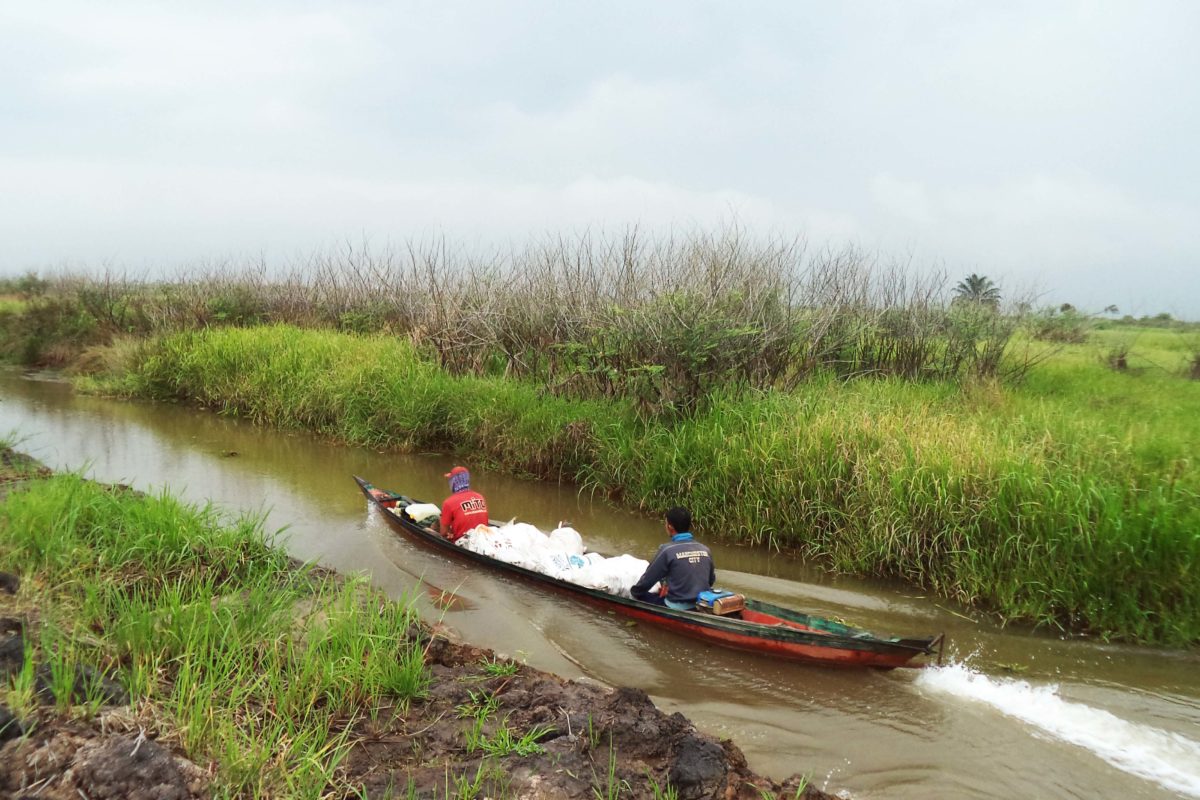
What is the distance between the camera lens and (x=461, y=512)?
761 centimetres

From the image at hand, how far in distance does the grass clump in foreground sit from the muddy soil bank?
2.4 inches

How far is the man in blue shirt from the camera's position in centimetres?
595

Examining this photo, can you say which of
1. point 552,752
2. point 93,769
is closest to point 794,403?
point 552,752

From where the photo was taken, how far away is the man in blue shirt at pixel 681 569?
595 centimetres

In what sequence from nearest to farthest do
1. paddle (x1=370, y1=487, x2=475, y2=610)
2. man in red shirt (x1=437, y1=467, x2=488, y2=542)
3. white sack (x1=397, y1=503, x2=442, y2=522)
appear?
paddle (x1=370, y1=487, x2=475, y2=610) < man in red shirt (x1=437, y1=467, x2=488, y2=542) < white sack (x1=397, y1=503, x2=442, y2=522)

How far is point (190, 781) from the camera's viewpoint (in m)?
2.81

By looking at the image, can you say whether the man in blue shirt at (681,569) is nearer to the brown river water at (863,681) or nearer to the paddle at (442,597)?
the brown river water at (863,681)

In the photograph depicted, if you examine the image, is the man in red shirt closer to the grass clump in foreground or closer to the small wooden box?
the grass clump in foreground

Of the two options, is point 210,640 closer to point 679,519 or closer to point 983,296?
point 679,519

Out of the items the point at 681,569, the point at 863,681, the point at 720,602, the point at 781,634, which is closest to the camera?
the point at 863,681

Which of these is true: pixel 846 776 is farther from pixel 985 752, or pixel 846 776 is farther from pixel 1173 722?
pixel 1173 722

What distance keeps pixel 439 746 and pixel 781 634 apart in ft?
9.23

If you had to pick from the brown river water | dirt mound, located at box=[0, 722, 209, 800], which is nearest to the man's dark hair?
the brown river water

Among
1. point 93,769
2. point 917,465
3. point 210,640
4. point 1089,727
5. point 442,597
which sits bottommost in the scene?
point 442,597
